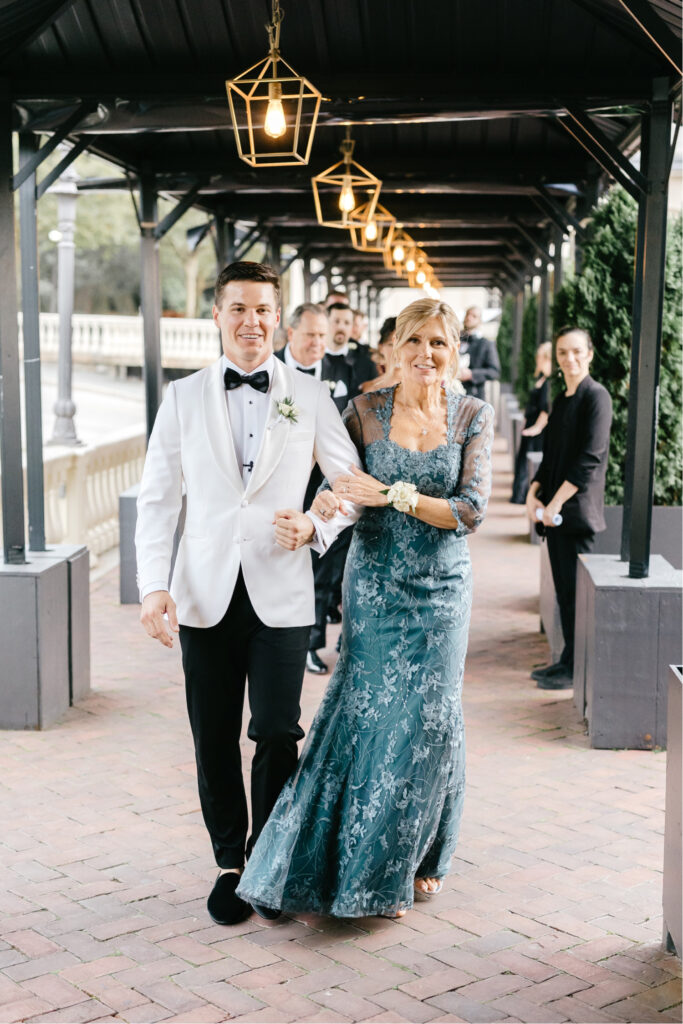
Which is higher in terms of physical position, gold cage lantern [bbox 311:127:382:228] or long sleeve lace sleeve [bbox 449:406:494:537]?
gold cage lantern [bbox 311:127:382:228]

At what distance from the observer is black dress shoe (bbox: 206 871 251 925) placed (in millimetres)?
3906

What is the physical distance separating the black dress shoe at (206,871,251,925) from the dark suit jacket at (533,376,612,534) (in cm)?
325

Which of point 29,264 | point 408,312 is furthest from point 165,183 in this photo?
point 408,312

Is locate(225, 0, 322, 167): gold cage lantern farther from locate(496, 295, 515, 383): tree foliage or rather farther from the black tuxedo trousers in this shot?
locate(496, 295, 515, 383): tree foliage

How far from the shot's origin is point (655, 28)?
17.0 ft

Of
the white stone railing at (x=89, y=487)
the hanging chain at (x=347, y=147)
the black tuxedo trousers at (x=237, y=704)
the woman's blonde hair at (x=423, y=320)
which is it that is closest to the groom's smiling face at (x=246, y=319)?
the woman's blonde hair at (x=423, y=320)

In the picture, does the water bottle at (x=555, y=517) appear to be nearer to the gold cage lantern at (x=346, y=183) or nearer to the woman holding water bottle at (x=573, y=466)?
the woman holding water bottle at (x=573, y=466)

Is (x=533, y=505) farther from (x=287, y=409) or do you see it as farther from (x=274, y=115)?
(x=287, y=409)

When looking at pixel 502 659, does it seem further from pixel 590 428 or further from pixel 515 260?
pixel 515 260

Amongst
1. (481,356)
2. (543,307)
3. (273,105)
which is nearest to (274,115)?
(273,105)

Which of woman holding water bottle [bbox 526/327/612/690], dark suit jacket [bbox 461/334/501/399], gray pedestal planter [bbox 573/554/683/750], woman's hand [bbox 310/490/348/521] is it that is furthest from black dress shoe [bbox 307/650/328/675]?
dark suit jacket [bbox 461/334/501/399]

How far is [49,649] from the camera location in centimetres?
613

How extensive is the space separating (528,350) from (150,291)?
29.6ft

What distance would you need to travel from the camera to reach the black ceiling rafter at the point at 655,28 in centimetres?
478
